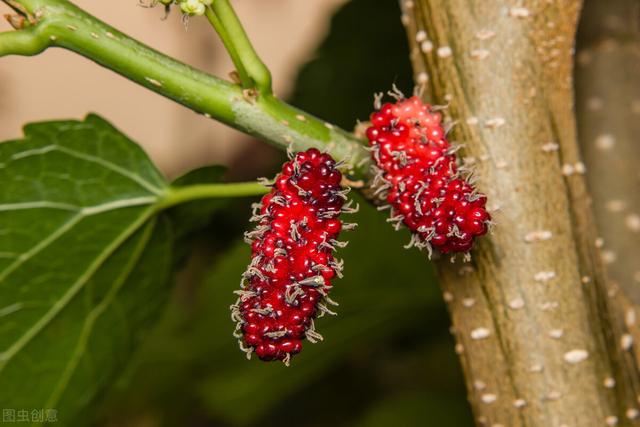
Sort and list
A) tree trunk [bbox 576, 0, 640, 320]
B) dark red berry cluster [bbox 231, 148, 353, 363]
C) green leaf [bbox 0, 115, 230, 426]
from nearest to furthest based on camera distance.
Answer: dark red berry cluster [bbox 231, 148, 353, 363] → green leaf [bbox 0, 115, 230, 426] → tree trunk [bbox 576, 0, 640, 320]

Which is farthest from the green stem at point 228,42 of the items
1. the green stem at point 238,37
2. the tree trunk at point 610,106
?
the tree trunk at point 610,106

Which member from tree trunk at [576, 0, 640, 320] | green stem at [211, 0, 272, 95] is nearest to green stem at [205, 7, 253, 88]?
green stem at [211, 0, 272, 95]

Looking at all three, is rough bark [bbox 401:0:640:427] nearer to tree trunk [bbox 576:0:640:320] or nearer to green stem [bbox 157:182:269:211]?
green stem [bbox 157:182:269:211]

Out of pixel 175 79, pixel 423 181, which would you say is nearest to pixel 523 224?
pixel 423 181

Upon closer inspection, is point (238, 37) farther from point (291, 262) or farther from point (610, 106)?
point (610, 106)

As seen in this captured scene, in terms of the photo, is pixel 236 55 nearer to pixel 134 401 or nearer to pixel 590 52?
pixel 590 52

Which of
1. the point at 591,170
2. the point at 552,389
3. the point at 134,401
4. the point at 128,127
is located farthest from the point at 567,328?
the point at 128,127
